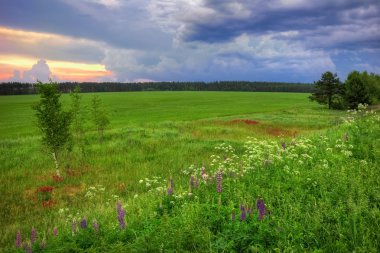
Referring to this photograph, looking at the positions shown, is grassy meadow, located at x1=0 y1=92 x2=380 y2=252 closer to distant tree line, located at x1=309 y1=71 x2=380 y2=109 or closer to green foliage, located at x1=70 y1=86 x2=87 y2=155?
green foliage, located at x1=70 y1=86 x2=87 y2=155

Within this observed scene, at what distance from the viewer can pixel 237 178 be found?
8328mm

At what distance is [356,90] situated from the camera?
2413 inches

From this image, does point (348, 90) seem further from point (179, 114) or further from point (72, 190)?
point (72, 190)

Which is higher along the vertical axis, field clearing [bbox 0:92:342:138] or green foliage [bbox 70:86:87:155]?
green foliage [bbox 70:86:87:155]

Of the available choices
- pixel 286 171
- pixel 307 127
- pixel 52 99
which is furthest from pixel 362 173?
pixel 307 127

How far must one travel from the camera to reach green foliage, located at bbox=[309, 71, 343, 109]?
65438mm

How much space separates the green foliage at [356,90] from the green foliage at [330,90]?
2.50 m

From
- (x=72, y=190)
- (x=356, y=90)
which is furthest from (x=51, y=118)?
(x=356, y=90)

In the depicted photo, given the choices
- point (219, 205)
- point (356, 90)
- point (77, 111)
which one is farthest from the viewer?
point (356, 90)

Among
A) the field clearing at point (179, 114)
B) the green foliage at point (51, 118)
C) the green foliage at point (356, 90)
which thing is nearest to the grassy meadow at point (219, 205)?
the green foliage at point (51, 118)

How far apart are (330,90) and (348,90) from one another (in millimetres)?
4595

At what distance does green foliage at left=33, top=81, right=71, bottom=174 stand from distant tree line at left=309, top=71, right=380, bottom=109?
58.5 metres

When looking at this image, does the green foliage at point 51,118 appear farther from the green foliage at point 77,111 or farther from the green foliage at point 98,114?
the green foliage at point 98,114

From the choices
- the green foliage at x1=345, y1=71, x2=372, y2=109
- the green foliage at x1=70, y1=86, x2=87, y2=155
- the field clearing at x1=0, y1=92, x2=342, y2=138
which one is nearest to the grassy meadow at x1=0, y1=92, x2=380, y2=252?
the green foliage at x1=70, y1=86, x2=87, y2=155
